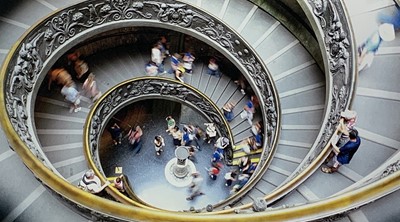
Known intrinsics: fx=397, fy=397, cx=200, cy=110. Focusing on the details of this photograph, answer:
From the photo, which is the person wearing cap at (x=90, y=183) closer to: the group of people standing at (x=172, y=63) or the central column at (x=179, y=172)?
the central column at (x=179, y=172)

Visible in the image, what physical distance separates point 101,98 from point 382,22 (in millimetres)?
7641

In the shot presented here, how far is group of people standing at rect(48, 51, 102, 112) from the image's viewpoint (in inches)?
437

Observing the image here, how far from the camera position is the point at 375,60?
7.53 m

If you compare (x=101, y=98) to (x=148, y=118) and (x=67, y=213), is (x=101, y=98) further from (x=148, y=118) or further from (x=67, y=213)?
(x=67, y=213)

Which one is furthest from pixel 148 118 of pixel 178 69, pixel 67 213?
pixel 67 213

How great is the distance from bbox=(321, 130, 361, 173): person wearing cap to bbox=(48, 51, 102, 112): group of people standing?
7.39 metres

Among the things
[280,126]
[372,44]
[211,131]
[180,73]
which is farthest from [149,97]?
[372,44]

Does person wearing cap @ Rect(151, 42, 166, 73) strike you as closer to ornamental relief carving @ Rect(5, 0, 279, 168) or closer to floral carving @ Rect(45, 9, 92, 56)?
ornamental relief carving @ Rect(5, 0, 279, 168)

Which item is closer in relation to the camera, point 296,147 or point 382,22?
point 382,22

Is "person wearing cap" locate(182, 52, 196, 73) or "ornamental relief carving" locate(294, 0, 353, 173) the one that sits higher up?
"person wearing cap" locate(182, 52, 196, 73)

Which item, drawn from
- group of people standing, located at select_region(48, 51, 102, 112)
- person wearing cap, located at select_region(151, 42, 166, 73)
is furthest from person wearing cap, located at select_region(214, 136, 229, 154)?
group of people standing, located at select_region(48, 51, 102, 112)

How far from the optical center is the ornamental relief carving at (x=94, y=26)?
25.4 feet

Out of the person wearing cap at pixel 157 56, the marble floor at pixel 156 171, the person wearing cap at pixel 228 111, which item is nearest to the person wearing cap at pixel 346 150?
the person wearing cap at pixel 228 111

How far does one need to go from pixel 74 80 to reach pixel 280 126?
648 centimetres
